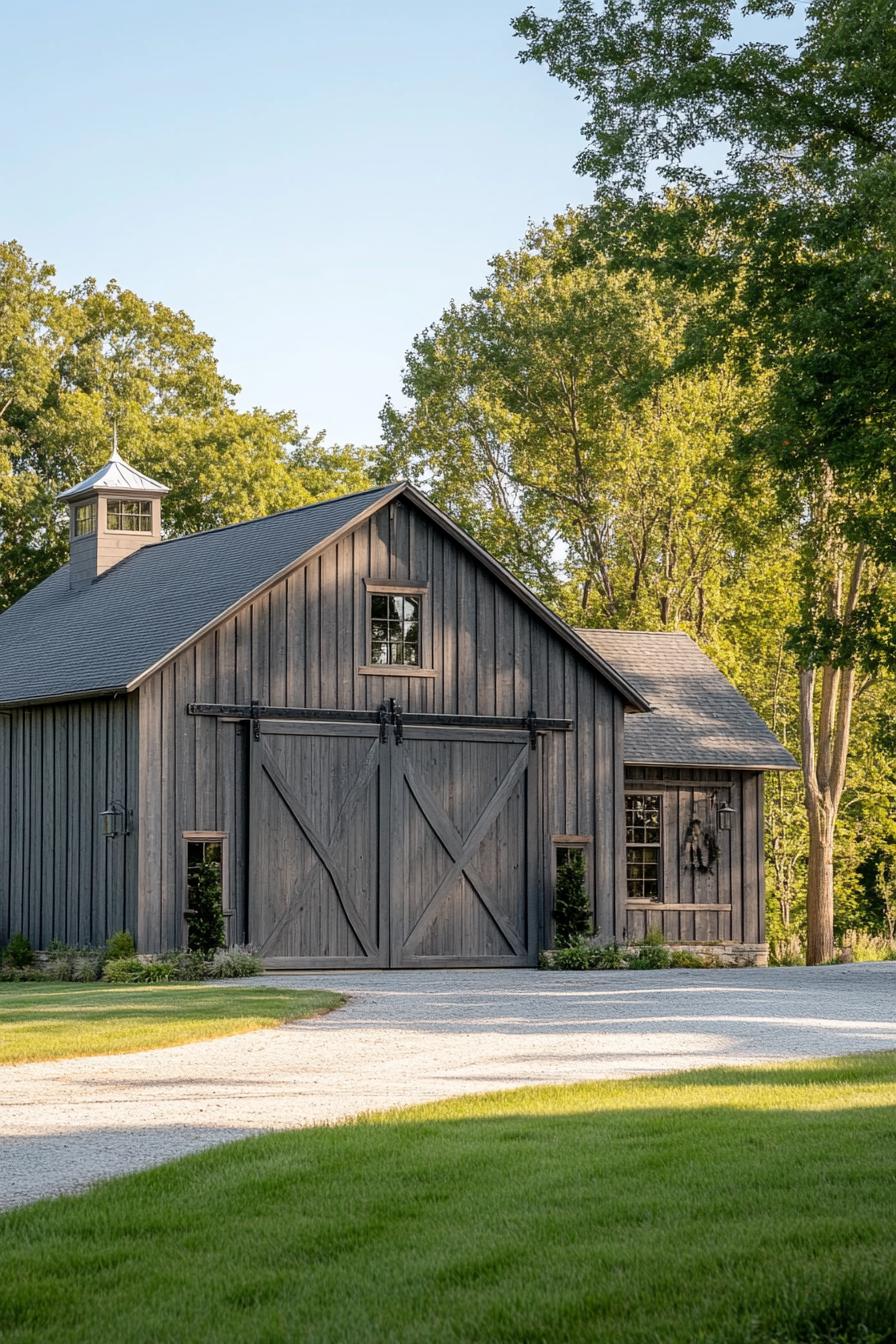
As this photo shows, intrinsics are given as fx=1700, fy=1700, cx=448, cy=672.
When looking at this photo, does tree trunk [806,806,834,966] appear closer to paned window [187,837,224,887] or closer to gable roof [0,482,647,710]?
gable roof [0,482,647,710]

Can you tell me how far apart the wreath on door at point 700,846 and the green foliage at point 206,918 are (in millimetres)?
9035

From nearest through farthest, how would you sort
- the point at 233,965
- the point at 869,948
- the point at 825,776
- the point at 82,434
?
the point at 233,965 < the point at 869,948 < the point at 825,776 < the point at 82,434

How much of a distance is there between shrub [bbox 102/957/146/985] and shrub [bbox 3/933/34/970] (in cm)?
280

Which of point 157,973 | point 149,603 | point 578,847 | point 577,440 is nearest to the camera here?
point 157,973

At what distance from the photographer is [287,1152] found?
324 inches

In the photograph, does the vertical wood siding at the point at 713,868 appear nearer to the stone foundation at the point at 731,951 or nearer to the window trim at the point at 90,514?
the stone foundation at the point at 731,951

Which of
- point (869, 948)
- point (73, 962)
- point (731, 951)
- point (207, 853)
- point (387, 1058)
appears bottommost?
point (869, 948)

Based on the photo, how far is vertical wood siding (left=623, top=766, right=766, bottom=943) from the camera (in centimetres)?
2792

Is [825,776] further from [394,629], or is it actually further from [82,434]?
[82,434]

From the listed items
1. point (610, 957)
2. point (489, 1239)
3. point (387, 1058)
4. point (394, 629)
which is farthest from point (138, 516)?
point (489, 1239)

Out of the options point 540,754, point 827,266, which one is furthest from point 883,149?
point 540,754

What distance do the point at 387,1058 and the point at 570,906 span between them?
1294 centimetres

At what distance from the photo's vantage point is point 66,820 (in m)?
24.3

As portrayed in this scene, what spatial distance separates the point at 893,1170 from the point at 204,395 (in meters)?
44.0
